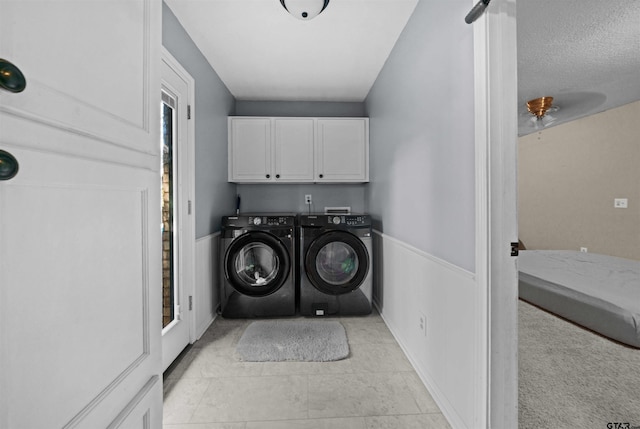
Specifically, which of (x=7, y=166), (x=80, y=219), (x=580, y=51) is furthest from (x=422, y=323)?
(x=580, y=51)

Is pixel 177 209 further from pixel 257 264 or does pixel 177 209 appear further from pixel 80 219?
pixel 80 219

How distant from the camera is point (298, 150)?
3.41 meters

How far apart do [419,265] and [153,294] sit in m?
1.52

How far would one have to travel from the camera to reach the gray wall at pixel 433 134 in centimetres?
134

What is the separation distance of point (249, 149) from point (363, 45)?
1.65 meters

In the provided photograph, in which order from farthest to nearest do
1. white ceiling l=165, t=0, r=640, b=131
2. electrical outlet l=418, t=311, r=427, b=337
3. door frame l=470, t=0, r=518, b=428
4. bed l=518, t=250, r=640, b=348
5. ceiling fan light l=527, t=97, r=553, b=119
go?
1. ceiling fan light l=527, t=97, r=553, b=119
2. bed l=518, t=250, r=640, b=348
3. white ceiling l=165, t=0, r=640, b=131
4. electrical outlet l=418, t=311, r=427, b=337
5. door frame l=470, t=0, r=518, b=428

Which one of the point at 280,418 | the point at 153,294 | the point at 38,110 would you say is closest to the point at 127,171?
the point at 38,110

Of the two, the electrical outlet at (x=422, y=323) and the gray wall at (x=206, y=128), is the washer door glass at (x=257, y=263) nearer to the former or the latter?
the gray wall at (x=206, y=128)

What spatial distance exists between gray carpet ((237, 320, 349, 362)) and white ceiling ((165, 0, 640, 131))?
238 centimetres

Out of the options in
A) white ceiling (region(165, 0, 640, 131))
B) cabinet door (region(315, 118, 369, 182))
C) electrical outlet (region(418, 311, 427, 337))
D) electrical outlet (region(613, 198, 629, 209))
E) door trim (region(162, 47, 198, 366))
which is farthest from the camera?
electrical outlet (region(613, 198, 629, 209))

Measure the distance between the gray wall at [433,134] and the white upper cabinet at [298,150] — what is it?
0.83 m

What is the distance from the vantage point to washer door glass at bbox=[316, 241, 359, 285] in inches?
111

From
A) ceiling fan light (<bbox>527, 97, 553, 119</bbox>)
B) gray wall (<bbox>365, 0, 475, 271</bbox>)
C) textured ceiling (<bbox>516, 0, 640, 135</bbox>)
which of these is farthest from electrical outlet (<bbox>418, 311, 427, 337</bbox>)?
ceiling fan light (<bbox>527, 97, 553, 119</bbox>)

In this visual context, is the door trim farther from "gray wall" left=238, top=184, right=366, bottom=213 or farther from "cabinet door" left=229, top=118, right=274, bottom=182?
"gray wall" left=238, top=184, right=366, bottom=213
